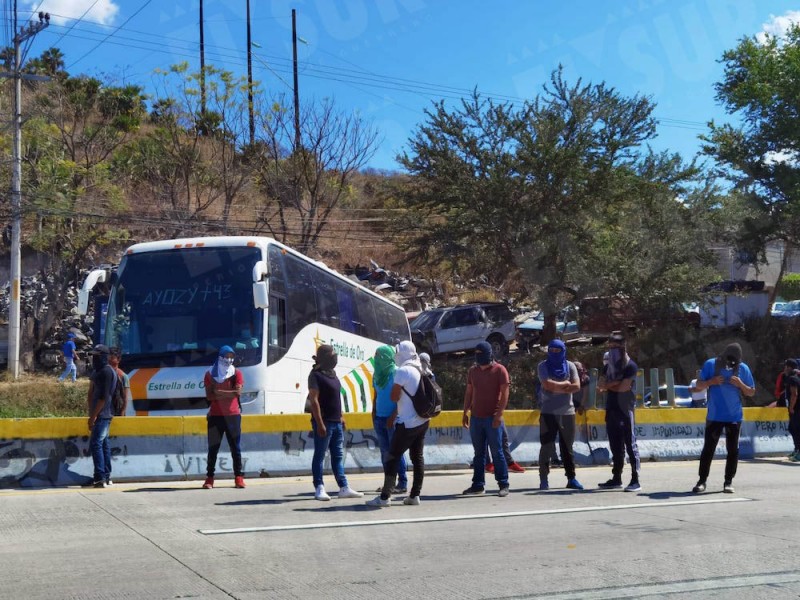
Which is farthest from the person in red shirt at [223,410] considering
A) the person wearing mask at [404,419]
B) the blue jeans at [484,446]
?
Answer: the blue jeans at [484,446]

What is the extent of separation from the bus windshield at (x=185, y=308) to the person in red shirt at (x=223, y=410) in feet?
8.00

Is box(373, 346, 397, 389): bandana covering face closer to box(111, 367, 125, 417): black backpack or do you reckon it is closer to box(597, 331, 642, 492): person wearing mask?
box(597, 331, 642, 492): person wearing mask

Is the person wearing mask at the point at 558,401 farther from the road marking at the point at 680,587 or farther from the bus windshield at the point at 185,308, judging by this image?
the bus windshield at the point at 185,308

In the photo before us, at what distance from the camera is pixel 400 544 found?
7.68 metres

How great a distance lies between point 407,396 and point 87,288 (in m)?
6.88

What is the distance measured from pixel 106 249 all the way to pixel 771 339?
105ft

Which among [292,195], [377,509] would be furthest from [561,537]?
[292,195]

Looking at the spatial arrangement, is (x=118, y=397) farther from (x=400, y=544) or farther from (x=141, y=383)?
(x=400, y=544)

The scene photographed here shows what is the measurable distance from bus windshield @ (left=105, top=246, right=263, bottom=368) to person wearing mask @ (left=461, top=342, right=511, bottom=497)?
4730 mm

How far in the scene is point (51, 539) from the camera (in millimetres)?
7754

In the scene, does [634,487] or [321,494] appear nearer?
[321,494]

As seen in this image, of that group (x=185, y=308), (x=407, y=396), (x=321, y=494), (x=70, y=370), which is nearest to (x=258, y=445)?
(x=185, y=308)

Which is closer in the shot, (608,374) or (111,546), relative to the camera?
(111,546)

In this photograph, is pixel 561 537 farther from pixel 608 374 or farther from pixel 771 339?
pixel 771 339
